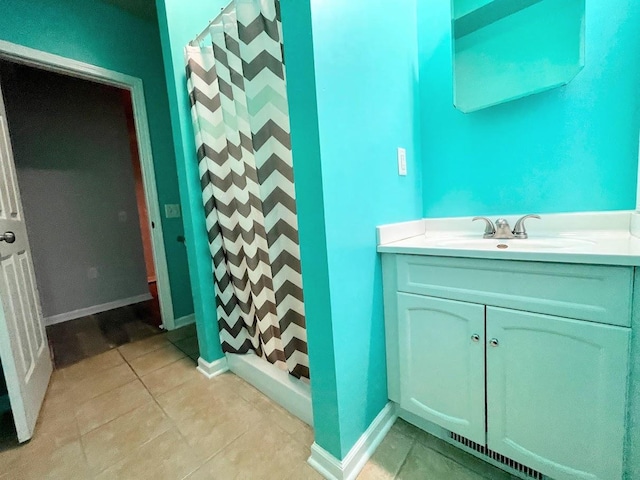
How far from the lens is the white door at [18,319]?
1040 millimetres

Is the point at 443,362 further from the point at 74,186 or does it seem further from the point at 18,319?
the point at 74,186

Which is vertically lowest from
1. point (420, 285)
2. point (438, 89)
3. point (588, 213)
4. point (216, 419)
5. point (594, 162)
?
point (216, 419)

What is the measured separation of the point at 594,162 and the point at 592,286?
568 mm

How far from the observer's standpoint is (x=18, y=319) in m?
1.17

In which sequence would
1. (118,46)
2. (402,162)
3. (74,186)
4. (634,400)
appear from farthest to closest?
1. (74,186)
2. (118,46)
3. (402,162)
4. (634,400)

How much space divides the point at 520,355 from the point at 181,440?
128 centimetres

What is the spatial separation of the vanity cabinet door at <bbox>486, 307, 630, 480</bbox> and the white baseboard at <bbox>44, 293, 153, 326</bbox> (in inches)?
132

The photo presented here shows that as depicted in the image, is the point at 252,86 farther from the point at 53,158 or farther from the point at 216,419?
the point at 53,158

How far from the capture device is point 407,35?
113 centimetres

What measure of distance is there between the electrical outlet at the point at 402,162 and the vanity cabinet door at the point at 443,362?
0.53 m

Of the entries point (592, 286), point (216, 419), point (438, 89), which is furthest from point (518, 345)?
point (216, 419)

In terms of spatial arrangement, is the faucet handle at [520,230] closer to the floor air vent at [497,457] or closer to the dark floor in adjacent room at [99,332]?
the floor air vent at [497,457]

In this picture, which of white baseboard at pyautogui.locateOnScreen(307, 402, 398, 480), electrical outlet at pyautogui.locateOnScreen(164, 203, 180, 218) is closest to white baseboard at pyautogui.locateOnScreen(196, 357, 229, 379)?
white baseboard at pyautogui.locateOnScreen(307, 402, 398, 480)

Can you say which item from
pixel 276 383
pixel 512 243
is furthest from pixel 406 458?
pixel 512 243
